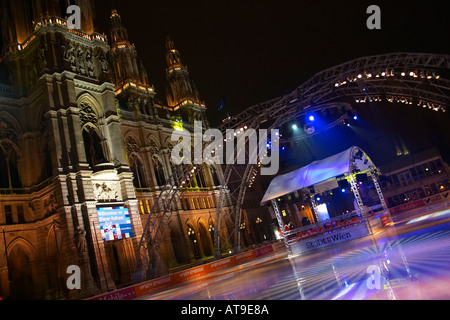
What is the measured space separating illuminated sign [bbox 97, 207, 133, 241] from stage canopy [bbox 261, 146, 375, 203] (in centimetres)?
1474

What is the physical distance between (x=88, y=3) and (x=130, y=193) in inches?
952

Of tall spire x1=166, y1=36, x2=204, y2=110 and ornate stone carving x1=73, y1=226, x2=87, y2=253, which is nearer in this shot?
ornate stone carving x1=73, y1=226, x2=87, y2=253

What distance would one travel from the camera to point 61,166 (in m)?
30.8

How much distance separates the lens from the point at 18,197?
31062mm

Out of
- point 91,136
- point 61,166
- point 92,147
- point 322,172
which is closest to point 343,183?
point 322,172

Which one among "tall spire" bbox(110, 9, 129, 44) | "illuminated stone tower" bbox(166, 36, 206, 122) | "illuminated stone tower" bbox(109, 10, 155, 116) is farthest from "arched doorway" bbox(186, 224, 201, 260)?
"tall spire" bbox(110, 9, 129, 44)

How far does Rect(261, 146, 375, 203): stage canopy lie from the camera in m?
23.6

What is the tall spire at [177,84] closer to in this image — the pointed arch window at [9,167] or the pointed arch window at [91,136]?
the pointed arch window at [91,136]

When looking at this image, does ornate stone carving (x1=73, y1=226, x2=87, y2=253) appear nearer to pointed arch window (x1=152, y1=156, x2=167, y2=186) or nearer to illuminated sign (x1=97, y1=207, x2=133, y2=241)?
illuminated sign (x1=97, y1=207, x2=133, y2=241)

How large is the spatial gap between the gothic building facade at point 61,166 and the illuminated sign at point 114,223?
0.21 meters

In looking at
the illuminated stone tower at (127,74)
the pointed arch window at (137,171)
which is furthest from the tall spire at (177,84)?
the pointed arch window at (137,171)

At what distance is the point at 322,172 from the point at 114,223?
65.6 feet

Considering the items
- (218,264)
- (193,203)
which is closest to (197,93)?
(193,203)

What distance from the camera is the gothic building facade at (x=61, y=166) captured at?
29625 millimetres
